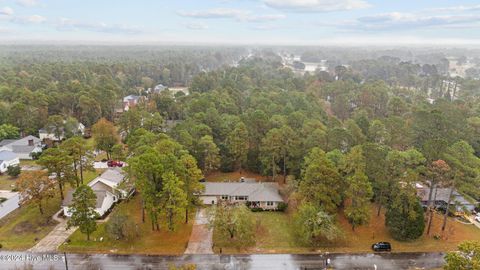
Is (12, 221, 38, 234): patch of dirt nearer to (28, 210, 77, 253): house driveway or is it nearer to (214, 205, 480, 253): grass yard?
(28, 210, 77, 253): house driveway

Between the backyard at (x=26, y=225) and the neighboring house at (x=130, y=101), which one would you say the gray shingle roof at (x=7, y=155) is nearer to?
the backyard at (x=26, y=225)

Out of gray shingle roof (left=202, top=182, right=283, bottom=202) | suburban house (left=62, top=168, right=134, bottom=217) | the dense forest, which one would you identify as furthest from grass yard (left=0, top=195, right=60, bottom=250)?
gray shingle roof (left=202, top=182, right=283, bottom=202)

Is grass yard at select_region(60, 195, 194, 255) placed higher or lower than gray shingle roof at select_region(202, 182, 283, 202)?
lower

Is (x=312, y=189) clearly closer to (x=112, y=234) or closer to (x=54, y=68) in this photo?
(x=112, y=234)

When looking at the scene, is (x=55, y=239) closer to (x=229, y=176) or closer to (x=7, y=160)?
(x=229, y=176)

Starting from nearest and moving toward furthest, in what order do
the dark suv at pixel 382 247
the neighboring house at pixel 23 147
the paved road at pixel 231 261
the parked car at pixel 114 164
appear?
1. the paved road at pixel 231 261
2. the dark suv at pixel 382 247
3. the parked car at pixel 114 164
4. the neighboring house at pixel 23 147

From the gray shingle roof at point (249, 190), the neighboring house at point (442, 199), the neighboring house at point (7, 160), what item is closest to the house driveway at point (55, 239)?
the gray shingle roof at point (249, 190)
